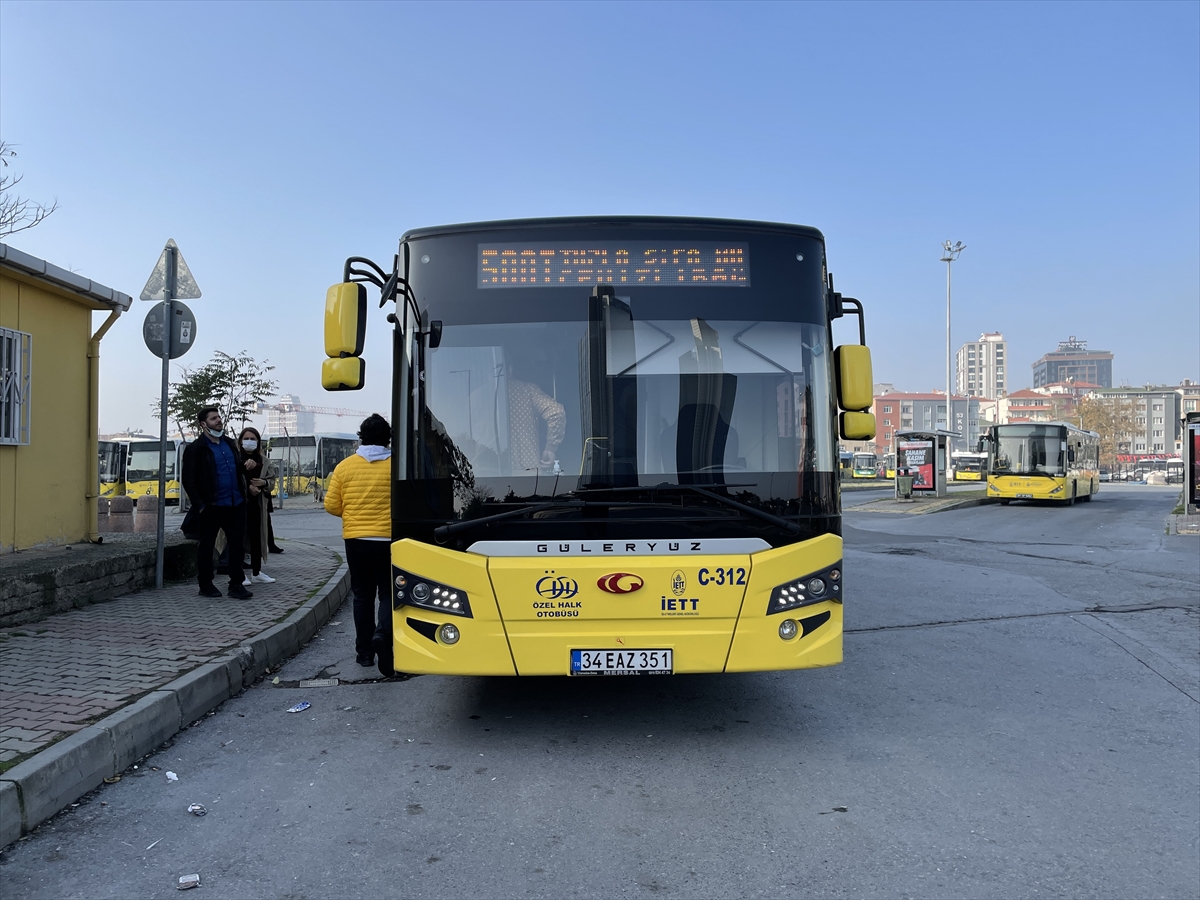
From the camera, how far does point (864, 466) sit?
77.9 metres

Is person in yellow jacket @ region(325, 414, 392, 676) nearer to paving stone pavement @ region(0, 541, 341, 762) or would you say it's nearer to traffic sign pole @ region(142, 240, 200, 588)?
paving stone pavement @ region(0, 541, 341, 762)

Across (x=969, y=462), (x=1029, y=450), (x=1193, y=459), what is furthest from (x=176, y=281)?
(x=969, y=462)

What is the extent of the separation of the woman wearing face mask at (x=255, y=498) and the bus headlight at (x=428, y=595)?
530 centimetres

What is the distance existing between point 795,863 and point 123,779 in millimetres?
3176

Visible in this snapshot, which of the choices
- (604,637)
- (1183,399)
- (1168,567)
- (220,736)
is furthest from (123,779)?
(1183,399)

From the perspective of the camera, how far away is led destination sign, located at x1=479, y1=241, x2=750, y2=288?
17.1 ft

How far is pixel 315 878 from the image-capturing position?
3377 millimetres

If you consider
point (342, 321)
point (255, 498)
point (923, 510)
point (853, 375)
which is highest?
point (342, 321)

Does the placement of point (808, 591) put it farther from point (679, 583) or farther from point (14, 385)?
point (14, 385)

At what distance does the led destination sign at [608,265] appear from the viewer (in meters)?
5.21

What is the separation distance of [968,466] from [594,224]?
79583 mm

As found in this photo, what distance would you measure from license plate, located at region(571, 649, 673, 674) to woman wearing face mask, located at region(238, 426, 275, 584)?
5985 millimetres

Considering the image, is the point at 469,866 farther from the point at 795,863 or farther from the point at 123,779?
the point at 123,779

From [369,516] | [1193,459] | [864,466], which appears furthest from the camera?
[864,466]
